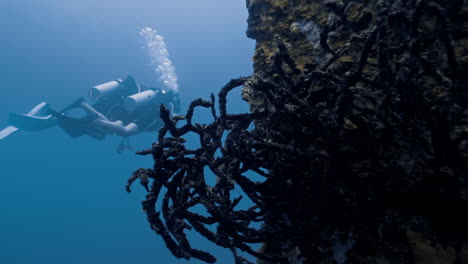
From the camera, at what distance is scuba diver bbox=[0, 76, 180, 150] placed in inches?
584

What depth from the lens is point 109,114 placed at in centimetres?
1647

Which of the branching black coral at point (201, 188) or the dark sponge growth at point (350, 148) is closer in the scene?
the dark sponge growth at point (350, 148)

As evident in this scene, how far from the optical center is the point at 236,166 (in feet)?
6.38

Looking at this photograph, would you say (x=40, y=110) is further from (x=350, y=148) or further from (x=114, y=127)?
(x=350, y=148)

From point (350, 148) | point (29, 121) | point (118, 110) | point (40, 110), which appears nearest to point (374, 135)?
point (350, 148)

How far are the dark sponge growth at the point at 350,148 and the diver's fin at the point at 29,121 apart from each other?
53.9 feet

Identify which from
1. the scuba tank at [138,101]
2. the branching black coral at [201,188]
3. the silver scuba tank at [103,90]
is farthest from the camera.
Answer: the silver scuba tank at [103,90]

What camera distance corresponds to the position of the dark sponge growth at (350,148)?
1.33 m

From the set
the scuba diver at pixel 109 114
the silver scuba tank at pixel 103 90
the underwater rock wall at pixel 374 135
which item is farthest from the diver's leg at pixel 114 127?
the underwater rock wall at pixel 374 135

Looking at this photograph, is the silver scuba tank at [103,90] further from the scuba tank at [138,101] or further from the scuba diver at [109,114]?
the scuba tank at [138,101]

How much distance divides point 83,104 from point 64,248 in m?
49.6

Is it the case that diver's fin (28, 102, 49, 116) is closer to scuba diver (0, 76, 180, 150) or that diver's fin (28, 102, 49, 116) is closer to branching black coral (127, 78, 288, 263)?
scuba diver (0, 76, 180, 150)

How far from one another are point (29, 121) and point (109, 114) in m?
4.05

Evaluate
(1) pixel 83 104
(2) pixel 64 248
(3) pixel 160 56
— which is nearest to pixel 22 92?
(2) pixel 64 248
